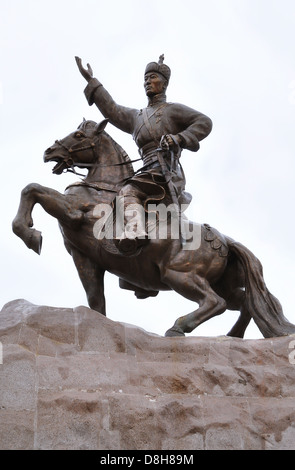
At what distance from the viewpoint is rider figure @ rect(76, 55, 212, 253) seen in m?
10.5

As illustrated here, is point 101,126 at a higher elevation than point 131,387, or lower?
higher

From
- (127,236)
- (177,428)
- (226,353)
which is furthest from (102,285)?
(177,428)

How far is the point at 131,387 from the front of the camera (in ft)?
28.2

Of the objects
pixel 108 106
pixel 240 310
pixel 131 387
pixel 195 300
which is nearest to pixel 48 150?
pixel 108 106

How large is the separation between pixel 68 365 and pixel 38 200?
2.27 metres

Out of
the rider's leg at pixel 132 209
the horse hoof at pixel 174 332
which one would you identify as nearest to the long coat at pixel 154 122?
the rider's leg at pixel 132 209

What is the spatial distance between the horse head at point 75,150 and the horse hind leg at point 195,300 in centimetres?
188

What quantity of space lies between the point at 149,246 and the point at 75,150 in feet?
5.32

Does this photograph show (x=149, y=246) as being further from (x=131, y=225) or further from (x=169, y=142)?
(x=169, y=142)

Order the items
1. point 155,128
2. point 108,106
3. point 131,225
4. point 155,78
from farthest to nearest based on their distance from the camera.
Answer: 1. point 108,106
2. point 155,78
3. point 155,128
4. point 131,225

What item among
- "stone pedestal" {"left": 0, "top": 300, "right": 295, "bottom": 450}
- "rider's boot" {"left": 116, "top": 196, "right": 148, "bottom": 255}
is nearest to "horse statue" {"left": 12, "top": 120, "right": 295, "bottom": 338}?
"rider's boot" {"left": 116, "top": 196, "right": 148, "bottom": 255}

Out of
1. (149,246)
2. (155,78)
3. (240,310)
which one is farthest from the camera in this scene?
(155,78)

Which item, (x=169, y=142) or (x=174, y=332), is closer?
(x=174, y=332)
